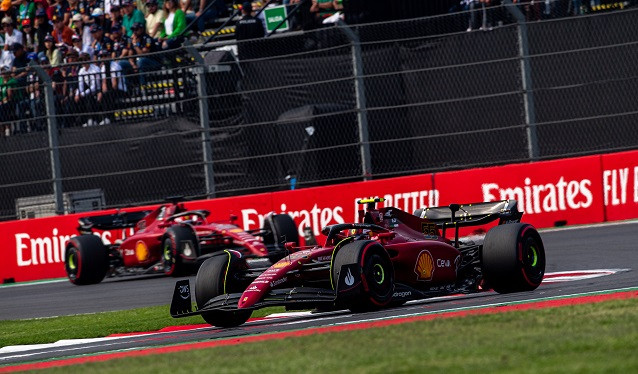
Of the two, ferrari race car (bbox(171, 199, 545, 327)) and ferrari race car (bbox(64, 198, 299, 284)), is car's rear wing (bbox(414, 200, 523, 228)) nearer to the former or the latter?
ferrari race car (bbox(171, 199, 545, 327))

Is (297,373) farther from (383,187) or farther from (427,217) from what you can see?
(383,187)

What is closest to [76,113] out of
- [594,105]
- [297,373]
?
[594,105]

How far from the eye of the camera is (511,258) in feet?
36.6

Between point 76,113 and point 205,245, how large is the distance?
3877 millimetres

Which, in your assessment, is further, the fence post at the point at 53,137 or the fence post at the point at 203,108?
the fence post at the point at 53,137

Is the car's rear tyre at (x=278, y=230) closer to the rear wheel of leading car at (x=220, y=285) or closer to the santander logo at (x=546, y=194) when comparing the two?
the santander logo at (x=546, y=194)

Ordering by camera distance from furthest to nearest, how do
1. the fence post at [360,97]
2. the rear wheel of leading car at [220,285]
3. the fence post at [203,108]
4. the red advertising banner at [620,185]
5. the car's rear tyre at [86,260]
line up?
the fence post at [203,108] → the fence post at [360,97] → the red advertising banner at [620,185] → the car's rear tyre at [86,260] → the rear wheel of leading car at [220,285]

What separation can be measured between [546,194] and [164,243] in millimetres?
5677

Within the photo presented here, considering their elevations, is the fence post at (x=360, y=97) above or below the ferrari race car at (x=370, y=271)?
above

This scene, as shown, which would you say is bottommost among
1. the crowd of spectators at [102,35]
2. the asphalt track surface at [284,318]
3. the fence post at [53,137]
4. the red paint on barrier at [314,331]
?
the asphalt track surface at [284,318]

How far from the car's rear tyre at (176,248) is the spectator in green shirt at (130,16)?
318 inches

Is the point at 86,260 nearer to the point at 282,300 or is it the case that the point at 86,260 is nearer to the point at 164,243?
the point at 164,243

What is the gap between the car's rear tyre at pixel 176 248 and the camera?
1738cm

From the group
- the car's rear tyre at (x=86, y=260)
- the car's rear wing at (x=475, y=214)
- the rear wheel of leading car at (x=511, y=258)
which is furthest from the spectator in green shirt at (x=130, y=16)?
the rear wheel of leading car at (x=511, y=258)
